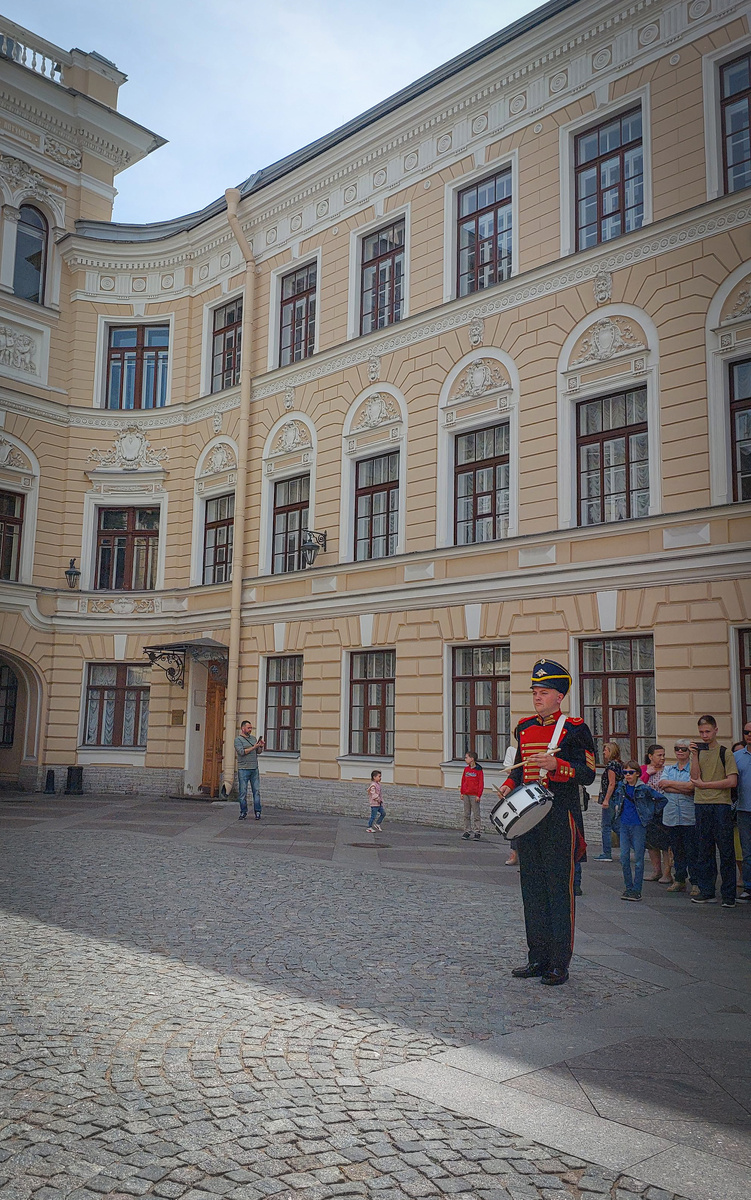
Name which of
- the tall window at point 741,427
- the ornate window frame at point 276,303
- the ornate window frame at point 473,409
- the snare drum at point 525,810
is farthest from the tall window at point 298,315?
A: the snare drum at point 525,810

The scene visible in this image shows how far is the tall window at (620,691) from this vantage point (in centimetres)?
1445

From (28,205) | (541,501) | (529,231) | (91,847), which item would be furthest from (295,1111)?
(28,205)

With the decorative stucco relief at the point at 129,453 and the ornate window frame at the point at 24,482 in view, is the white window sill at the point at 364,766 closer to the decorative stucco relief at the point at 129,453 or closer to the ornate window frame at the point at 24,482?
the ornate window frame at the point at 24,482

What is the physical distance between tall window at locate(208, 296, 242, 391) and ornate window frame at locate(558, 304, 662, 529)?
1006 cm

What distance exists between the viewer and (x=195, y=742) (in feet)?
76.8

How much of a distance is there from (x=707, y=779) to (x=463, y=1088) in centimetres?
655

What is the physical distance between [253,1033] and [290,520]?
56.1ft

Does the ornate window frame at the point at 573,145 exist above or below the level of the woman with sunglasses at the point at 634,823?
above

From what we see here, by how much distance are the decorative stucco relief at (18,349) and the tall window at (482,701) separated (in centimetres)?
1376

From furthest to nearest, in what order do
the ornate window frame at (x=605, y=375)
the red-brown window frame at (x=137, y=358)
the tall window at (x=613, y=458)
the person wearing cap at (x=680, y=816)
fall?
the red-brown window frame at (x=137, y=358) < the tall window at (x=613, y=458) < the ornate window frame at (x=605, y=375) < the person wearing cap at (x=680, y=816)

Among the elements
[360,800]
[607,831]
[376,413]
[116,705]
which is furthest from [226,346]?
[607,831]

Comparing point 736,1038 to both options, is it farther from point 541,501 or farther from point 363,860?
point 541,501

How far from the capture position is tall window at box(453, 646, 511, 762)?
16.6m

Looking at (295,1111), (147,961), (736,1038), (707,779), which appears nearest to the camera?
(295,1111)
